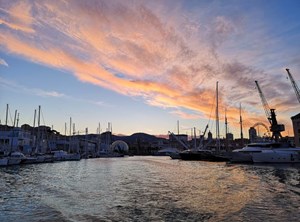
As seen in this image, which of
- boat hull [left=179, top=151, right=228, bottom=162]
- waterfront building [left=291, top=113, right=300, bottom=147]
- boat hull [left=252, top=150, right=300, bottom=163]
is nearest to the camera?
boat hull [left=252, top=150, right=300, bottom=163]

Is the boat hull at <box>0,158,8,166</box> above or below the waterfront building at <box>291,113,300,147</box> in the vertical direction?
below

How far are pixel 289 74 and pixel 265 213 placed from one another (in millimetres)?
92626

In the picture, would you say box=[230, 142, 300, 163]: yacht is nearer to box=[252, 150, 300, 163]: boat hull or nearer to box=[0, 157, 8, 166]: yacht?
box=[252, 150, 300, 163]: boat hull

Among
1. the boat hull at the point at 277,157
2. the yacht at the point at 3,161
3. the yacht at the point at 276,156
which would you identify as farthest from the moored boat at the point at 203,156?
the yacht at the point at 3,161

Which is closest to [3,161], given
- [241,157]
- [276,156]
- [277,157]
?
[241,157]

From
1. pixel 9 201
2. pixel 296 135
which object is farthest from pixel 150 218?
pixel 296 135

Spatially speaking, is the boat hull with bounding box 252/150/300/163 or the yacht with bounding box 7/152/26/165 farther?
the yacht with bounding box 7/152/26/165

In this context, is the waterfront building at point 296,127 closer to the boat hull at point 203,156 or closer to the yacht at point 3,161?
the boat hull at point 203,156

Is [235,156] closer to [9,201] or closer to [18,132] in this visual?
[9,201]

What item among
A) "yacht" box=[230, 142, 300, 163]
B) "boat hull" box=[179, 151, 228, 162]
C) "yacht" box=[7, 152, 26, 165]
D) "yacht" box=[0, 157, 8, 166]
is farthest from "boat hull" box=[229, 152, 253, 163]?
"yacht" box=[0, 157, 8, 166]

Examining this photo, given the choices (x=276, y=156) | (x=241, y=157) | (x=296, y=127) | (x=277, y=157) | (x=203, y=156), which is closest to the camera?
(x=277, y=157)

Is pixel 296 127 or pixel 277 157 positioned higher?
pixel 296 127

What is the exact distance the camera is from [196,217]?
16.4 metres

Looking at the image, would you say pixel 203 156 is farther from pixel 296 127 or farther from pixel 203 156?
pixel 296 127
